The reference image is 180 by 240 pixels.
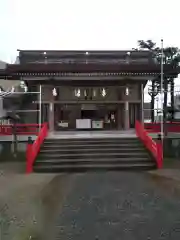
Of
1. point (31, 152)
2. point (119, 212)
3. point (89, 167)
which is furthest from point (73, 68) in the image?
point (119, 212)

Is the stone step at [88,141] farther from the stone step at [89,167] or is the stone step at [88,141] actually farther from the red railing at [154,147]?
the stone step at [89,167]

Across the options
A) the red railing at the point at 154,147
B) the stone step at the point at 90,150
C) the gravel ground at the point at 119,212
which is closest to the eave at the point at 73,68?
the red railing at the point at 154,147

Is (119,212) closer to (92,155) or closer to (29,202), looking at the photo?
(29,202)

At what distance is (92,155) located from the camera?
13.6 m

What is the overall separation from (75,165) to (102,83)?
7573mm

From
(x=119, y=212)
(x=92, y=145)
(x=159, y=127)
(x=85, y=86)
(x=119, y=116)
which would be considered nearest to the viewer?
(x=119, y=212)

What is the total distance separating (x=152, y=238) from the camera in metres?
4.97

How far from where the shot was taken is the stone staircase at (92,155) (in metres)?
12.6

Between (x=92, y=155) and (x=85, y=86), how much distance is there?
6.83 metres

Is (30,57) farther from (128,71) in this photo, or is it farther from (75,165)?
(75,165)

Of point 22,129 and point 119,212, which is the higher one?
point 22,129

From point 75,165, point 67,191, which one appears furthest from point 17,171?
point 67,191

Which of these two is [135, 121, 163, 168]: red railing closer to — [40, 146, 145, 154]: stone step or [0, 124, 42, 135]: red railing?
[40, 146, 145, 154]: stone step

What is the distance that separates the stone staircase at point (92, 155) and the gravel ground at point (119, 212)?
9.24ft
